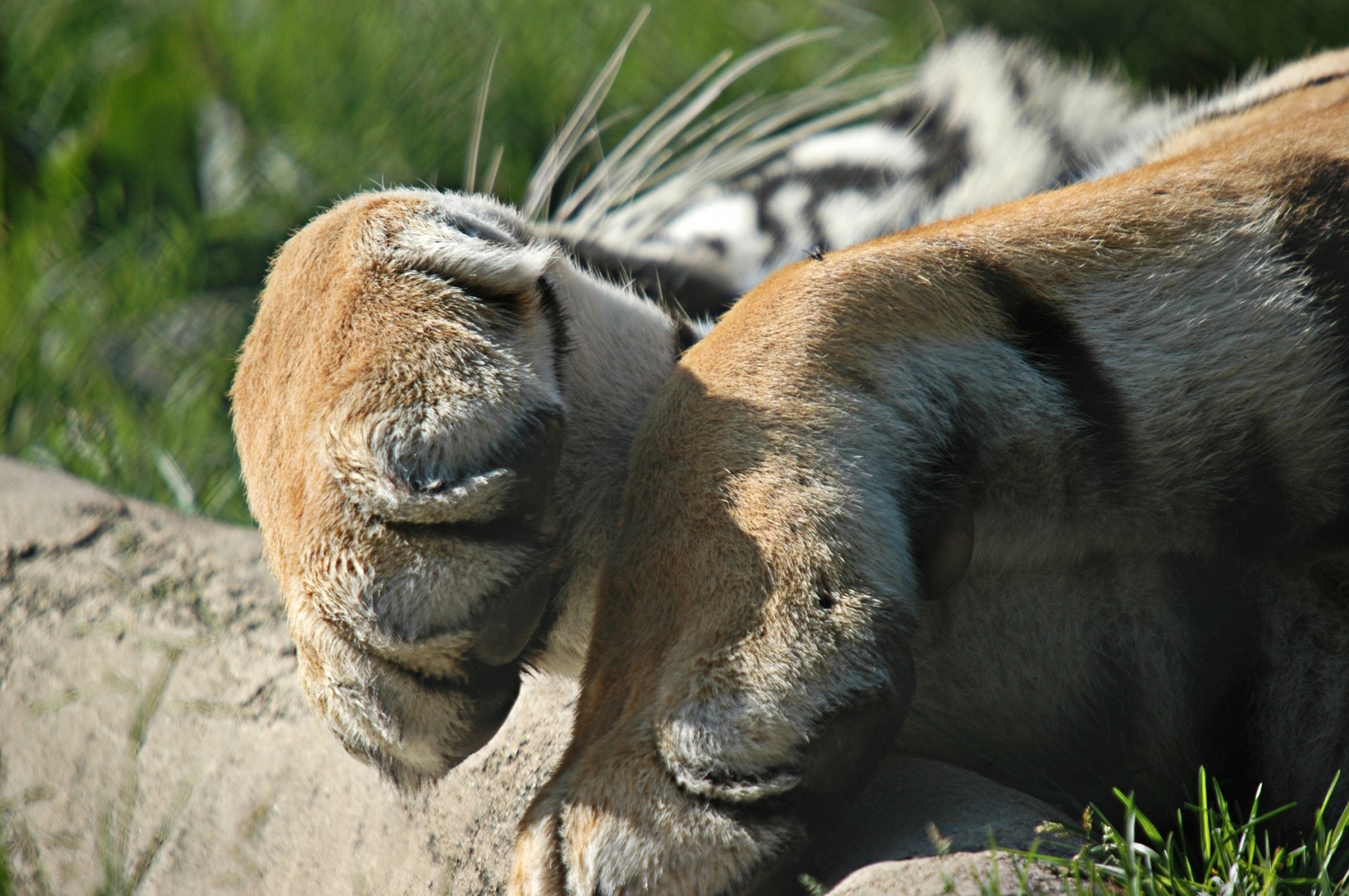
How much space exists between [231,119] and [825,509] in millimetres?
2782

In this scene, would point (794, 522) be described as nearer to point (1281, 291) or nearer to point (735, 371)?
point (735, 371)

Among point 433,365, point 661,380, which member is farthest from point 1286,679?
point 433,365

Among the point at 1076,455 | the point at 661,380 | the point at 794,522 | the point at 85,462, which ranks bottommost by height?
the point at 85,462

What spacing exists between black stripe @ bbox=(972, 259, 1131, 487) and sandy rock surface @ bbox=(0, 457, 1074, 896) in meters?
0.31

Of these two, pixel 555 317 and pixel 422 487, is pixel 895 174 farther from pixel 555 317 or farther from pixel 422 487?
pixel 422 487

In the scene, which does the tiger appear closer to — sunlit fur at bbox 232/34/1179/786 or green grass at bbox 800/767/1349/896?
sunlit fur at bbox 232/34/1179/786

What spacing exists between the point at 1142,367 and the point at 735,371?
0.36m

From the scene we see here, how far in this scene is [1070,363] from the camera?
1.08m

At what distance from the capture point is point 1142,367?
3.55ft

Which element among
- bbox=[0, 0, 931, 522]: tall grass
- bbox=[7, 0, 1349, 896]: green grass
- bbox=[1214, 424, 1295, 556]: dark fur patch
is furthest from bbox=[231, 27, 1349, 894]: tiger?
bbox=[0, 0, 931, 522]: tall grass

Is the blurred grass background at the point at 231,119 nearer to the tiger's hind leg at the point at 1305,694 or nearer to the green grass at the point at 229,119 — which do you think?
the green grass at the point at 229,119

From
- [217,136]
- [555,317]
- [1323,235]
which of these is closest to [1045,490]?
[1323,235]

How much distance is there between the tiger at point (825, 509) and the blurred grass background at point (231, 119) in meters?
1.48

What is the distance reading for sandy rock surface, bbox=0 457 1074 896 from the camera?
1.28 metres
